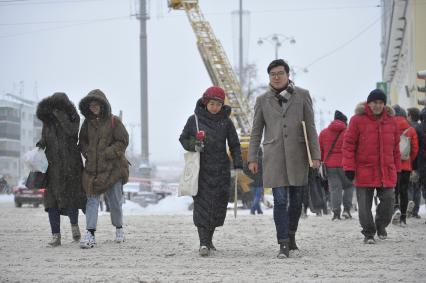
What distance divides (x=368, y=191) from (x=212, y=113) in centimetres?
212

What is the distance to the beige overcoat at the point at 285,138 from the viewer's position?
941 cm

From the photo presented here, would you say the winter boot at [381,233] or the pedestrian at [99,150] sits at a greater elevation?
the pedestrian at [99,150]

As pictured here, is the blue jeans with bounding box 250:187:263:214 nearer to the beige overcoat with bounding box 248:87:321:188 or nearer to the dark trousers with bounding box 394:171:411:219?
the dark trousers with bounding box 394:171:411:219

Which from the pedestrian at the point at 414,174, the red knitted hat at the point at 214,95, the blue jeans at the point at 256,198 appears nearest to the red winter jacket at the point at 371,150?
the red knitted hat at the point at 214,95

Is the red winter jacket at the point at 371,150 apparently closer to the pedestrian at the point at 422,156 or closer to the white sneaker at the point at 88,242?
the white sneaker at the point at 88,242

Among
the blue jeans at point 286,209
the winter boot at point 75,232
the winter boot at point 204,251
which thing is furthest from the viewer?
the winter boot at point 75,232

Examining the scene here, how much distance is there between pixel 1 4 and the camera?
28203 mm

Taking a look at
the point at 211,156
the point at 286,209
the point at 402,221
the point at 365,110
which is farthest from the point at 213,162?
the point at 402,221

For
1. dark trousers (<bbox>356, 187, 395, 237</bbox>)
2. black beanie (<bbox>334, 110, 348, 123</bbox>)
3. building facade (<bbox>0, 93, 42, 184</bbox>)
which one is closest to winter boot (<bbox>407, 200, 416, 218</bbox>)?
black beanie (<bbox>334, 110, 348, 123</bbox>)

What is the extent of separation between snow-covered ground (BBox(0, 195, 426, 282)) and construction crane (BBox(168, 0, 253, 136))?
3144cm

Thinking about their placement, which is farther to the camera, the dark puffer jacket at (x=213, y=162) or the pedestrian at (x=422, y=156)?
the pedestrian at (x=422, y=156)

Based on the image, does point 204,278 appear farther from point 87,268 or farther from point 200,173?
point 200,173

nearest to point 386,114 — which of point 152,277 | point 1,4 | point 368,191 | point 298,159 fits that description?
point 368,191

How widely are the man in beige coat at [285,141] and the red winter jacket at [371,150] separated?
1.29 meters
